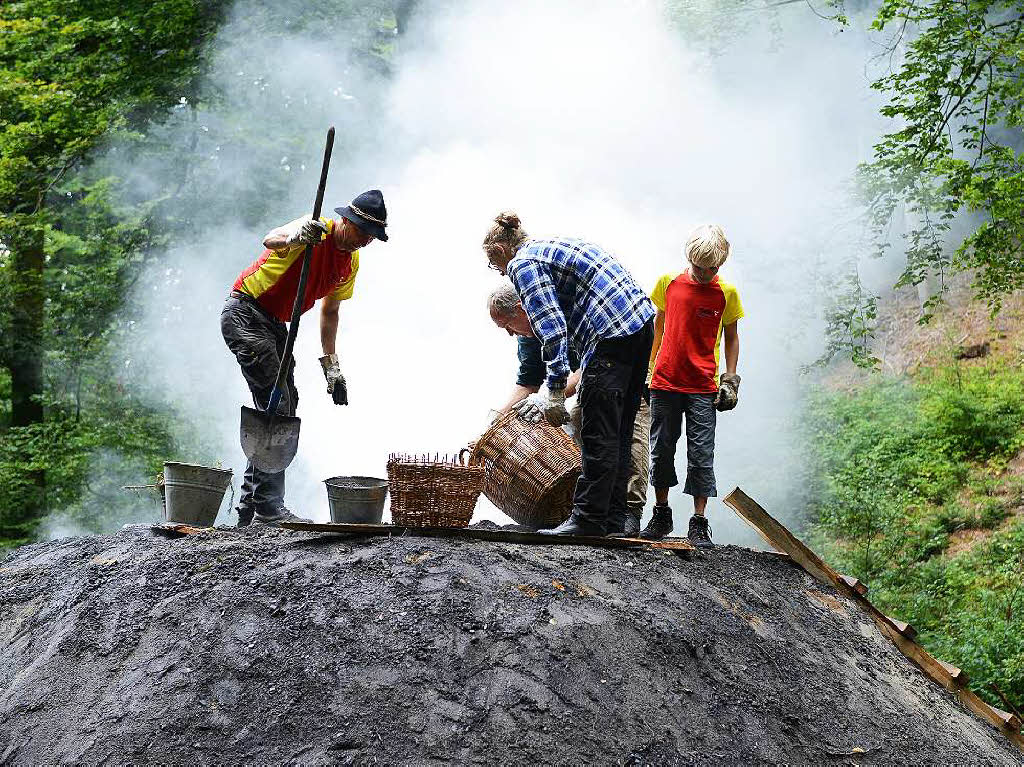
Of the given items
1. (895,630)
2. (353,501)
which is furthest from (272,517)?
(895,630)

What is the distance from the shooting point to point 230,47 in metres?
10.3

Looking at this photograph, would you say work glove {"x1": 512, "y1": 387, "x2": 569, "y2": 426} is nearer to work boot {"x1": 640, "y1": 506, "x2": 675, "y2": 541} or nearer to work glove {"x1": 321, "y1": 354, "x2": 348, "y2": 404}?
work boot {"x1": 640, "y1": 506, "x2": 675, "y2": 541}

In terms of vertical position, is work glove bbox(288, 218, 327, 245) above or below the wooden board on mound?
above

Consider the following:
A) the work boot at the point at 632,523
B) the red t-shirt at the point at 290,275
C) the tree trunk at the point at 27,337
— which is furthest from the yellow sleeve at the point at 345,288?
the tree trunk at the point at 27,337

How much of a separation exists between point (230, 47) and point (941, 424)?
8.48 metres

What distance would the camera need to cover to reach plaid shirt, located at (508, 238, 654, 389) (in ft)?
13.3

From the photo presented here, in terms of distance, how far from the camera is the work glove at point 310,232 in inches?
176

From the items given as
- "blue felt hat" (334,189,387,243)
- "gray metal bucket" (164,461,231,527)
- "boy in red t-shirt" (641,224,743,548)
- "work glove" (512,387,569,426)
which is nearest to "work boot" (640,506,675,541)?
"boy in red t-shirt" (641,224,743,548)

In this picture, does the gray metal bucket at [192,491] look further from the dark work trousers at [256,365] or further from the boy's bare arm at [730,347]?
the boy's bare arm at [730,347]

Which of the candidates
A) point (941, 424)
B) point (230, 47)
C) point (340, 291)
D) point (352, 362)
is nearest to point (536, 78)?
point (230, 47)

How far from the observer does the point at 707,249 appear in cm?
459

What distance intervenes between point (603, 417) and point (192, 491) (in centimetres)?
204

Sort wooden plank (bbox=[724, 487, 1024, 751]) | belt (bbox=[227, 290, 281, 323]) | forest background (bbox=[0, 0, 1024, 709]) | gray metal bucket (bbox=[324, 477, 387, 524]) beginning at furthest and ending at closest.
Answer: forest background (bbox=[0, 0, 1024, 709])
belt (bbox=[227, 290, 281, 323])
gray metal bucket (bbox=[324, 477, 387, 524])
wooden plank (bbox=[724, 487, 1024, 751])

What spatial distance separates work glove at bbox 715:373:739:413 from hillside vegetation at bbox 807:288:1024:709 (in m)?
2.44
